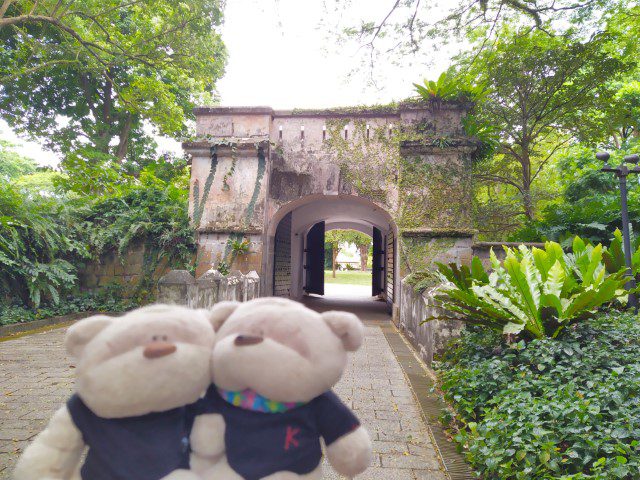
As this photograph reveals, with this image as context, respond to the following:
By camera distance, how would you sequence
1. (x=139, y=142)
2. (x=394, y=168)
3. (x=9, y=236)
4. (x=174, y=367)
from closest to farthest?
(x=174, y=367) → (x=9, y=236) → (x=394, y=168) → (x=139, y=142)

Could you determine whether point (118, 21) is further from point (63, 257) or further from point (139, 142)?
point (63, 257)

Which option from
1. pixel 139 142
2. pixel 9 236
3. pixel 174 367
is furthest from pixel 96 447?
pixel 139 142

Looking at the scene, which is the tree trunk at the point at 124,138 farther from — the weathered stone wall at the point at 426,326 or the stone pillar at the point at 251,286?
the weathered stone wall at the point at 426,326

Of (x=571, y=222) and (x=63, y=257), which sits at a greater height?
(x=571, y=222)

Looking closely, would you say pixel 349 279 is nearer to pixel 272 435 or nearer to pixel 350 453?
→ pixel 350 453

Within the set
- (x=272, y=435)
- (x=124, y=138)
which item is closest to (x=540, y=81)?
(x=272, y=435)

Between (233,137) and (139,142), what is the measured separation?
10.0 metres

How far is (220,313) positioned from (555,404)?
2.32 meters

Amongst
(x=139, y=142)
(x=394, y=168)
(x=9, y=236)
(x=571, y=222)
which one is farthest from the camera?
(x=139, y=142)

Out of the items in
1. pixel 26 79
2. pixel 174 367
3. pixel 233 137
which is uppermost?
pixel 26 79

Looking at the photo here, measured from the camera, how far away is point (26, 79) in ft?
44.3

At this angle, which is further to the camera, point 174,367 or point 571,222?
point 571,222

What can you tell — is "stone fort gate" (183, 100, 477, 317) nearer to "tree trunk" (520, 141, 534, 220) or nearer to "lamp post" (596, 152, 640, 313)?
"lamp post" (596, 152, 640, 313)

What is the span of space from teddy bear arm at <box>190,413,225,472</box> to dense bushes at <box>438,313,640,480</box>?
1.75m
